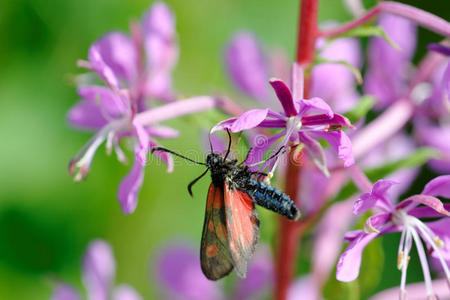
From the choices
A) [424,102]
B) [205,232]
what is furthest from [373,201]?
[424,102]

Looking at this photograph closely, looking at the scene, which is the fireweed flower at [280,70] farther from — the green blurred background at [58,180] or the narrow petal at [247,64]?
the green blurred background at [58,180]

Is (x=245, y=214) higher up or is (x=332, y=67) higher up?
(x=332, y=67)

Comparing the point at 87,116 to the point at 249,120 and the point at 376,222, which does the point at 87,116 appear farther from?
the point at 376,222

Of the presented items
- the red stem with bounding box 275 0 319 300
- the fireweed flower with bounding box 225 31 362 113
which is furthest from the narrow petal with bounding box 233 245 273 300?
the fireweed flower with bounding box 225 31 362 113

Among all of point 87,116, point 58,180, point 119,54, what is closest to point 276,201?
point 87,116

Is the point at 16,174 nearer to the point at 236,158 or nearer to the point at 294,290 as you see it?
the point at 294,290
